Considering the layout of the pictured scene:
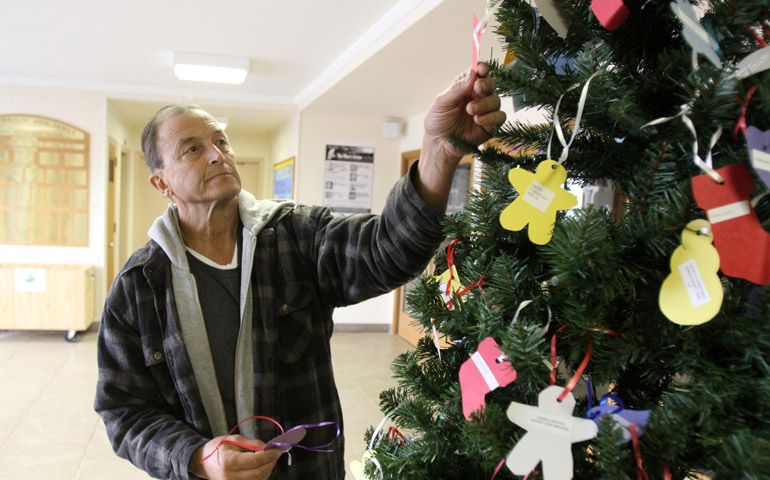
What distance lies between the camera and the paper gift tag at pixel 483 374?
1.62 feet

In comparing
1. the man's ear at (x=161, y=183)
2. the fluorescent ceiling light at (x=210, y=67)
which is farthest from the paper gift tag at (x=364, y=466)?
the fluorescent ceiling light at (x=210, y=67)

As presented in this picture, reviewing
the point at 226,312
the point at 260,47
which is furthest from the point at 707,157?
the point at 260,47

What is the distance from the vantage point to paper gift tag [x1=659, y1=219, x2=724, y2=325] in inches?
15.8

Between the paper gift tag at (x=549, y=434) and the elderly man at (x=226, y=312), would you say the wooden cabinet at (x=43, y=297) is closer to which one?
the elderly man at (x=226, y=312)

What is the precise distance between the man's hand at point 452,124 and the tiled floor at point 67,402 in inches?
92.5

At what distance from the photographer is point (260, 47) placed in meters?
3.74

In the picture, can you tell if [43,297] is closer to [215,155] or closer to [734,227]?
[215,155]

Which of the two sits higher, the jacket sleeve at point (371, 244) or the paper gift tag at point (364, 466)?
→ the jacket sleeve at point (371, 244)

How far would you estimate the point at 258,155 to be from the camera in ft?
27.7

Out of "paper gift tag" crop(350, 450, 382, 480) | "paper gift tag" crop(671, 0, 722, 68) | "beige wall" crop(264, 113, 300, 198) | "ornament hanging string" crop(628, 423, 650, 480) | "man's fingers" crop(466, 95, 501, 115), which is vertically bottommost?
"paper gift tag" crop(350, 450, 382, 480)

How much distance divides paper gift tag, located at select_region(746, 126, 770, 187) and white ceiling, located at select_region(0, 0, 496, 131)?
2.21 m

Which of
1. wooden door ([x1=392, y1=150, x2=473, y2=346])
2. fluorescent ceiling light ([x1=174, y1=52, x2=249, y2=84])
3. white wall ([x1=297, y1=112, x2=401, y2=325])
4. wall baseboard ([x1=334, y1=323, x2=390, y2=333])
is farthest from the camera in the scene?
wall baseboard ([x1=334, y1=323, x2=390, y2=333])

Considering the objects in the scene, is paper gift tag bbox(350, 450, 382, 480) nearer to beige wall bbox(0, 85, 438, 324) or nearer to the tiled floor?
the tiled floor

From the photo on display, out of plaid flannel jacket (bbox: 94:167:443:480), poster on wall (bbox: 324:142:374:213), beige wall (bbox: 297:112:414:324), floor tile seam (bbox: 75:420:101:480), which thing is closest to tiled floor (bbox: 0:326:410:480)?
floor tile seam (bbox: 75:420:101:480)
